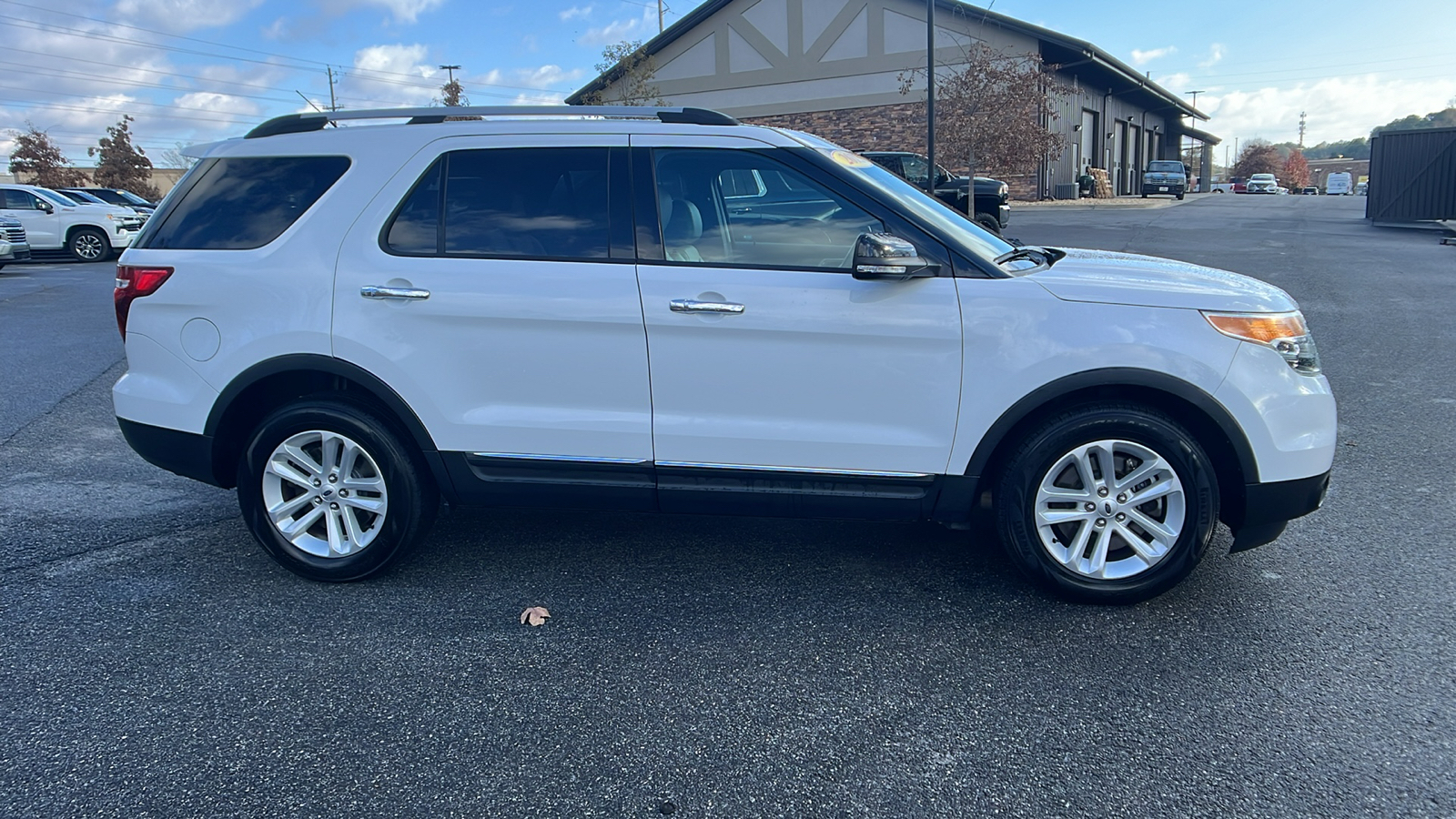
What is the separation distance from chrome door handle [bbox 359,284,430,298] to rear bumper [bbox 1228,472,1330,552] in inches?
127

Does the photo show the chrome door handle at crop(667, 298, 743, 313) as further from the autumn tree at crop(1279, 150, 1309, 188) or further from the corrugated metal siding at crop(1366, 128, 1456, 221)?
the autumn tree at crop(1279, 150, 1309, 188)

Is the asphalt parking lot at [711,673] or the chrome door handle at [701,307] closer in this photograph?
the asphalt parking lot at [711,673]

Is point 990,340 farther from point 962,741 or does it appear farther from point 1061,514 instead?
point 962,741

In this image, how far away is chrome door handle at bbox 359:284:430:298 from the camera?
3873 millimetres

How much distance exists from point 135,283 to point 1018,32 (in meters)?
35.0

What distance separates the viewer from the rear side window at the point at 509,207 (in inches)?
154

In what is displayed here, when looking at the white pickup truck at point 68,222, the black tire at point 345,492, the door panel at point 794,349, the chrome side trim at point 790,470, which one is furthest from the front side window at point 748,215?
the white pickup truck at point 68,222

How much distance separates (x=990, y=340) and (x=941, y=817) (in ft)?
5.71

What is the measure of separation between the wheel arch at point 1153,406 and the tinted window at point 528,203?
5.49 ft

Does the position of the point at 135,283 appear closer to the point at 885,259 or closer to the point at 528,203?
the point at 528,203

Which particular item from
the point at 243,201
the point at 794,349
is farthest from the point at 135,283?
the point at 794,349

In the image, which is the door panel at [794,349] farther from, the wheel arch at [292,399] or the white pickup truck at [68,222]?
the white pickup truck at [68,222]

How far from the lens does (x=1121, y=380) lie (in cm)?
359

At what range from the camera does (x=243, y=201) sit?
13.6 feet
